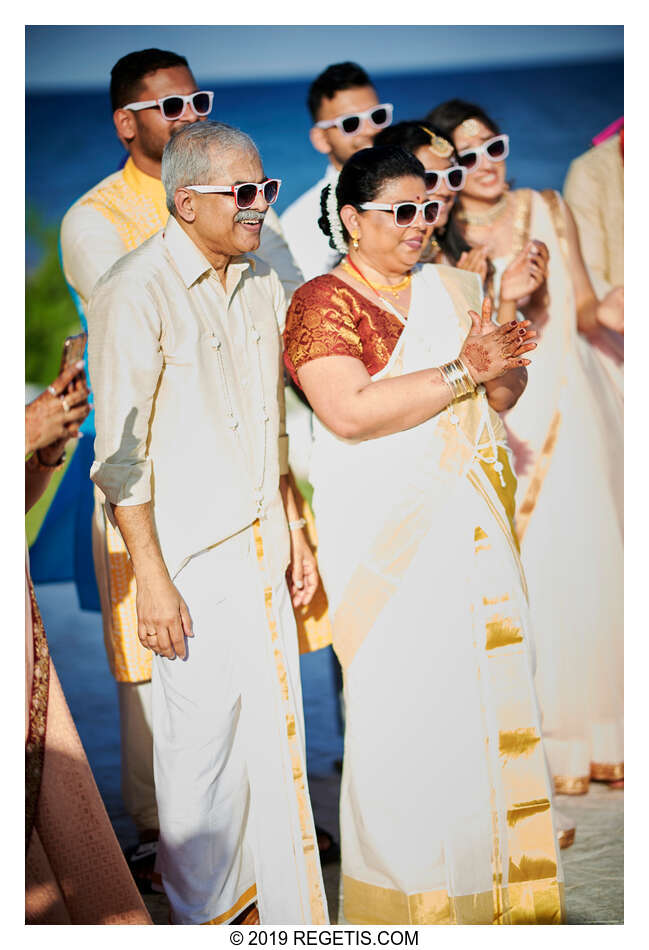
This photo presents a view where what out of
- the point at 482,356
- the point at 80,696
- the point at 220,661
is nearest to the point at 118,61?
the point at 482,356

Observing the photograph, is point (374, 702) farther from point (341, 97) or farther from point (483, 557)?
point (341, 97)

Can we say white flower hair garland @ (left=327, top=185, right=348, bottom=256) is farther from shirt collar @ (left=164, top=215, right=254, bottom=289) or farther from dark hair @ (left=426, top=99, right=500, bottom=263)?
dark hair @ (left=426, top=99, right=500, bottom=263)

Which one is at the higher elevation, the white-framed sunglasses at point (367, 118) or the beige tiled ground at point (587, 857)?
the white-framed sunglasses at point (367, 118)

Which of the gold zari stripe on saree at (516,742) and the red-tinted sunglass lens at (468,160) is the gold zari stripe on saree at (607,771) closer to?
the gold zari stripe on saree at (516,742)

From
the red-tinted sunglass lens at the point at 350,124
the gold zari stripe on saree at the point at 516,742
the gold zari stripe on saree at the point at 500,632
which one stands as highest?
the red-tinted sunglass lens at the point at 350,124

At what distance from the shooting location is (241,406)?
318cm

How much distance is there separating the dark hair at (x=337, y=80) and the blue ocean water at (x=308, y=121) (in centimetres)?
11

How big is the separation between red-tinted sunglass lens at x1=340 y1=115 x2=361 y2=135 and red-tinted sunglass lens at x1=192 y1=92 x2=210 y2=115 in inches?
33.1

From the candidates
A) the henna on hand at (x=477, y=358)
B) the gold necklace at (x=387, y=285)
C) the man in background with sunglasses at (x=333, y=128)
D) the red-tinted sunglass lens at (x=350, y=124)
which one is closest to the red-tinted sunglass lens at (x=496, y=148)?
the man in background with sunglasses at (x=333, y=128)

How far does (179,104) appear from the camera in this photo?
11.8 feet

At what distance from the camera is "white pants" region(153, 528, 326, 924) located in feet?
10.2

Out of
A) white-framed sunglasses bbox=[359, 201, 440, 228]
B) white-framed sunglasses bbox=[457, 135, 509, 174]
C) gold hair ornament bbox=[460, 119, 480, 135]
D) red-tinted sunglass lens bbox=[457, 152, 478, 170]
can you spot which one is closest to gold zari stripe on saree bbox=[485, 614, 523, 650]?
white-framed sunglasses bbox=[359, 201, 440, 228]

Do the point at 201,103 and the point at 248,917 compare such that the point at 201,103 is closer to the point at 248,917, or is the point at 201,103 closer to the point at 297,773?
the point at 297,773

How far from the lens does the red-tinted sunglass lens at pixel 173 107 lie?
3.57 m
